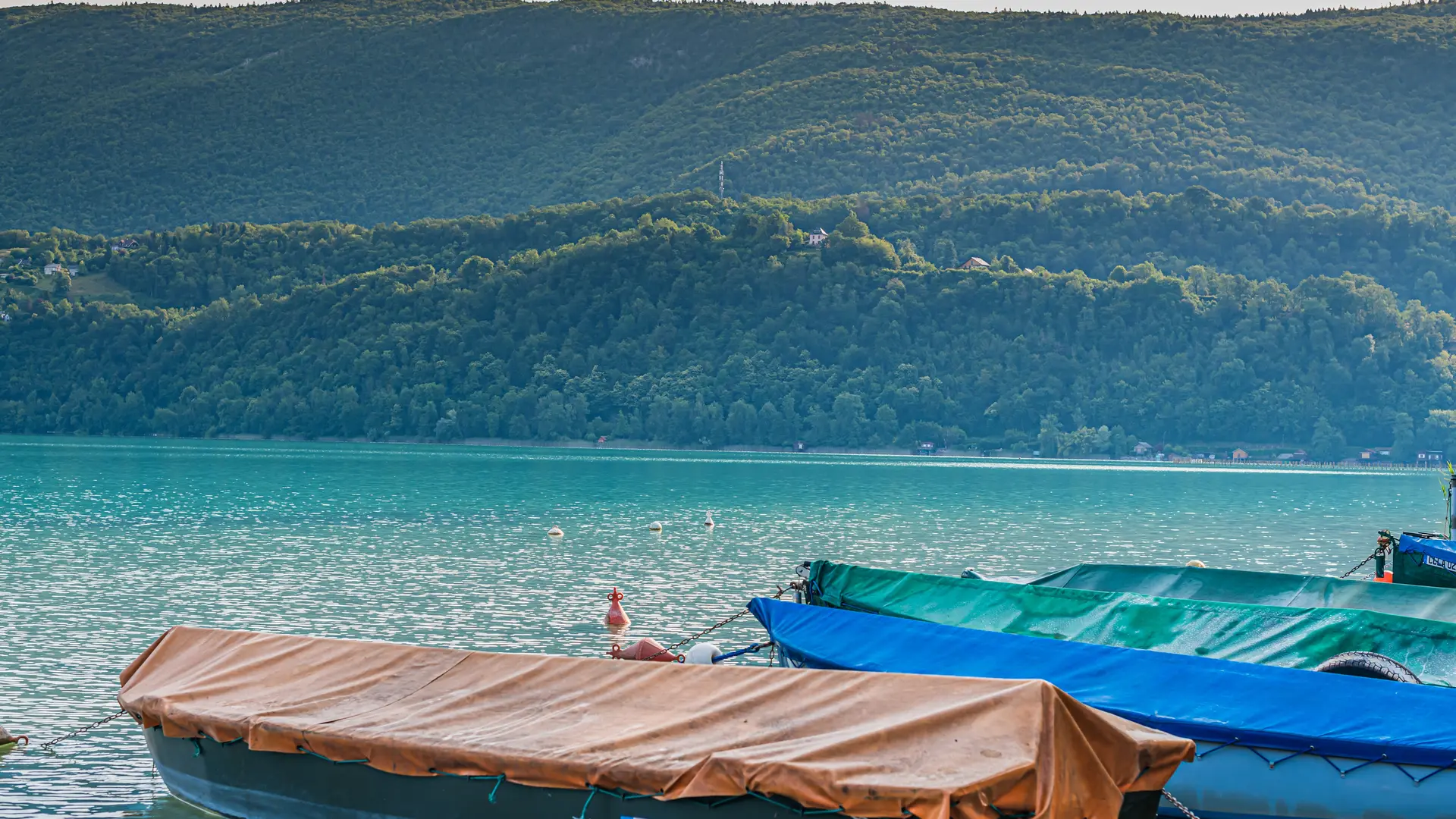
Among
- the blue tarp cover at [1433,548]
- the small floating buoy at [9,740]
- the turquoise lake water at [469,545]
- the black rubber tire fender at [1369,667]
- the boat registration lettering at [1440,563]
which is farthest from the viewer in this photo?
the blue tarp cover at [1433,548]

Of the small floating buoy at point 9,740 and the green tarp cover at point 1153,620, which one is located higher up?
the green tarp cover at point 1153,620

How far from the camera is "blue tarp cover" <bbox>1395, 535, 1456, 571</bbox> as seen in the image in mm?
24484

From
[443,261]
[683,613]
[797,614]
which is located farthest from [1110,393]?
[797,614]

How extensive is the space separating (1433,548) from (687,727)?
1772cm

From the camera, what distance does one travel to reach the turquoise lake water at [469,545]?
2367 centimetres

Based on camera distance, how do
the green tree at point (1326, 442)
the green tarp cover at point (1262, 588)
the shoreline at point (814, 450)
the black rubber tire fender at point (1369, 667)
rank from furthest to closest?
the shoreline at point (814, 450)
the green tree at point (1326, 442)
the green tarp cover at point (1262, 588)
the black rubber tire fender at point (1369, 667)

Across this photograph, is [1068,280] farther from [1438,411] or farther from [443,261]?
[443,261]

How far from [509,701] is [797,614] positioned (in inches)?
227

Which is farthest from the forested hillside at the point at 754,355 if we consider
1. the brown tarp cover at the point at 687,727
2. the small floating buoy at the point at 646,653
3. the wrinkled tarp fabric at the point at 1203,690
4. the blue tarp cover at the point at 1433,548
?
the brown tarp cover at the point at 687,727

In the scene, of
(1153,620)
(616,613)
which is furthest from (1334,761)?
(616,613)

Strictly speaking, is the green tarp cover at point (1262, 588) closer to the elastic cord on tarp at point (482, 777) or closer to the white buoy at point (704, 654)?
the white buoy at point (704, 654)

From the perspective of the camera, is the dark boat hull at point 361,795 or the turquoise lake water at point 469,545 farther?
the turquoise lake water at point 469,545

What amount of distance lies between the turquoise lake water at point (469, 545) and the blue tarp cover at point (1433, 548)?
10.4 meters

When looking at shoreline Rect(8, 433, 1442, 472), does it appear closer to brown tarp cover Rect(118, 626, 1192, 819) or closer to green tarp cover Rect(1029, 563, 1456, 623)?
green tarp cover Rect(1029, 563, 1456, 623)
